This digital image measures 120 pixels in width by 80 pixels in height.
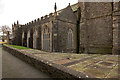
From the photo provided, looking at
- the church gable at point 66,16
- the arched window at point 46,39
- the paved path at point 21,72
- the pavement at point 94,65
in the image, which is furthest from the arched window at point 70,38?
the paved path at point 21,72

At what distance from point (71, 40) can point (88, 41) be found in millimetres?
3052

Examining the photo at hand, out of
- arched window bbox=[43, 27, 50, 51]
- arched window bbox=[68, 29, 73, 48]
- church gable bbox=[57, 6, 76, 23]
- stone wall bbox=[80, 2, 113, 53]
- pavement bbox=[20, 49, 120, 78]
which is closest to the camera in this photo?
pavement bbox=[20, 49, 120, 78]

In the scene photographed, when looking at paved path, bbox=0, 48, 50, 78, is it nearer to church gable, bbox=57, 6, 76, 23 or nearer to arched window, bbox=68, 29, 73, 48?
church gable, bbox=57, 6, 76, 23

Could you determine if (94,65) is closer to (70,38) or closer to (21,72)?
(21,72)

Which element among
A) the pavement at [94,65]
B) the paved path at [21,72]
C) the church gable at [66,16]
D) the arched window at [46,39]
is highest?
the church gable at [66,16]

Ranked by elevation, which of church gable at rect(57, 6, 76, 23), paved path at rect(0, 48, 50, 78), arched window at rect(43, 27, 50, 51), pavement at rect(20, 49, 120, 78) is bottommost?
paved path at rect(0, 48, 50, 78)

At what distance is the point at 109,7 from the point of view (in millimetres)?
11242

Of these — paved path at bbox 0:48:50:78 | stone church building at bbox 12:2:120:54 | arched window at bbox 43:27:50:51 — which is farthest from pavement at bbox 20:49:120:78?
arched window at bbox 43:27:50:51

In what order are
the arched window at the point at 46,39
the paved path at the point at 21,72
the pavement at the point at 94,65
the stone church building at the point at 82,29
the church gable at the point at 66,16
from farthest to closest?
Result: the arched window at the point at 46,39 → the church gable at the point at 66,16 → the stone church building at the point at 82,29 → the paved path at the point at 21,72 → the pavement at the point at 94,65

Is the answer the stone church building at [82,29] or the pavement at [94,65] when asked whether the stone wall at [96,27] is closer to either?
the stone church building at [82,29]

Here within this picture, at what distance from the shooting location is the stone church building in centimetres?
1068

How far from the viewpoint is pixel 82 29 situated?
12.7 m

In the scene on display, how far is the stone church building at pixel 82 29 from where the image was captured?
420 inches

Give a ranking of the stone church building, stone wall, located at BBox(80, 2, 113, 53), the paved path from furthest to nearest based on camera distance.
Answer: stone wall, located at BBox(80, 2, 113, 53) < the stone church building < the paved path
